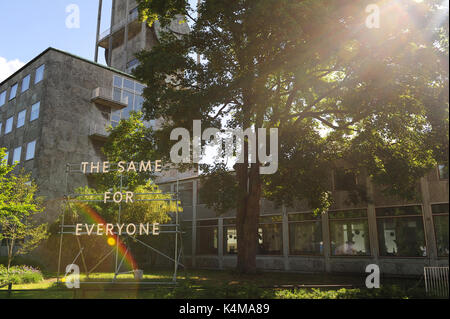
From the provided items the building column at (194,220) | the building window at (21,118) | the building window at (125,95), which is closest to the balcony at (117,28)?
the building window at (125,95)

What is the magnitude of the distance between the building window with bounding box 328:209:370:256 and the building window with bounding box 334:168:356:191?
1.57 meters

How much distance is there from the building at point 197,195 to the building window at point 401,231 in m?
0.05

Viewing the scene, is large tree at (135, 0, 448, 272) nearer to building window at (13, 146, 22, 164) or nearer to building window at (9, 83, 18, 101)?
building window at (13, 146, 22, 164)

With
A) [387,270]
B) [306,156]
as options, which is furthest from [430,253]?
[306,156]

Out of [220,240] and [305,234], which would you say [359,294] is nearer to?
[305,234]

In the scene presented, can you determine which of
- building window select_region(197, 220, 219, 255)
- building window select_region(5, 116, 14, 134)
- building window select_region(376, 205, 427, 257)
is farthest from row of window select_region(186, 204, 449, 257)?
building window select_region(5, 116, 14, 134)

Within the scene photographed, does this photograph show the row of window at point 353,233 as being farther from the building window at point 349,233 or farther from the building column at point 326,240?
the building column at point 326,240

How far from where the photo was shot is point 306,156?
1938cm

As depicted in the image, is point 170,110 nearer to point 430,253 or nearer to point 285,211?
point 285,211

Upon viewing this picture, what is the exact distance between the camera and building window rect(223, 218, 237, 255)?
2917cm

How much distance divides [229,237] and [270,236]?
3.94 m

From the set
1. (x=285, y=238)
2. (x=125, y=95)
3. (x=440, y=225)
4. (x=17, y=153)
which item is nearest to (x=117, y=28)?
(x=125, y=95)
